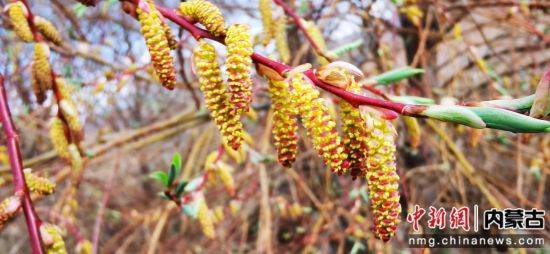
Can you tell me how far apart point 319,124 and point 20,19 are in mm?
592

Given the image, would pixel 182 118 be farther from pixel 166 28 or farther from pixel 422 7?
pixel 166 28

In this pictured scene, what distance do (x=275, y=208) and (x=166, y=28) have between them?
1811 millimetres

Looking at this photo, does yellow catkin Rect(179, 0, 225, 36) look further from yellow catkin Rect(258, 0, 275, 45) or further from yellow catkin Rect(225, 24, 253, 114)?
yellow catkin Rect(258, 0, 275, 45)

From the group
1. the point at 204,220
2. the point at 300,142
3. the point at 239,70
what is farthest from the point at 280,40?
the point at 300,142

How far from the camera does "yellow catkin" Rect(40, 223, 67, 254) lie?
59cm

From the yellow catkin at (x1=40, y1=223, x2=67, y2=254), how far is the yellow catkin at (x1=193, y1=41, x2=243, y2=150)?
0.91 feet

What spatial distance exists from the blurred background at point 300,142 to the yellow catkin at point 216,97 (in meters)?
0.75

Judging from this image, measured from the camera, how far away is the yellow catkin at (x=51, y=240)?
0.59 meters

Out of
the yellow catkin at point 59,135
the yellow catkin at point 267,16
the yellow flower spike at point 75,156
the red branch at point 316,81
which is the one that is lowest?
the yellow flower spike at point 75,156

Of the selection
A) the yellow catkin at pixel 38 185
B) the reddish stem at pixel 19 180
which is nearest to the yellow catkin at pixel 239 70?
the reddish stem at pixel 19 180

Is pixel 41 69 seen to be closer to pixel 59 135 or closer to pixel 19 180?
pixel 59 135

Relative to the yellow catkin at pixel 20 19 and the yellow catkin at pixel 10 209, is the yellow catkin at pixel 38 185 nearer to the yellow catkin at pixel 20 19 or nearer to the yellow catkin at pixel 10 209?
the yellow catkin at pixel 10 209

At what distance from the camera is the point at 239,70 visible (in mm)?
485

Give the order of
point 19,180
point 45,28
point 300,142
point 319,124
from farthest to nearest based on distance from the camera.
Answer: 1. point 300,142
2. point 45,28
3. point 19,180
4. point 319,124
